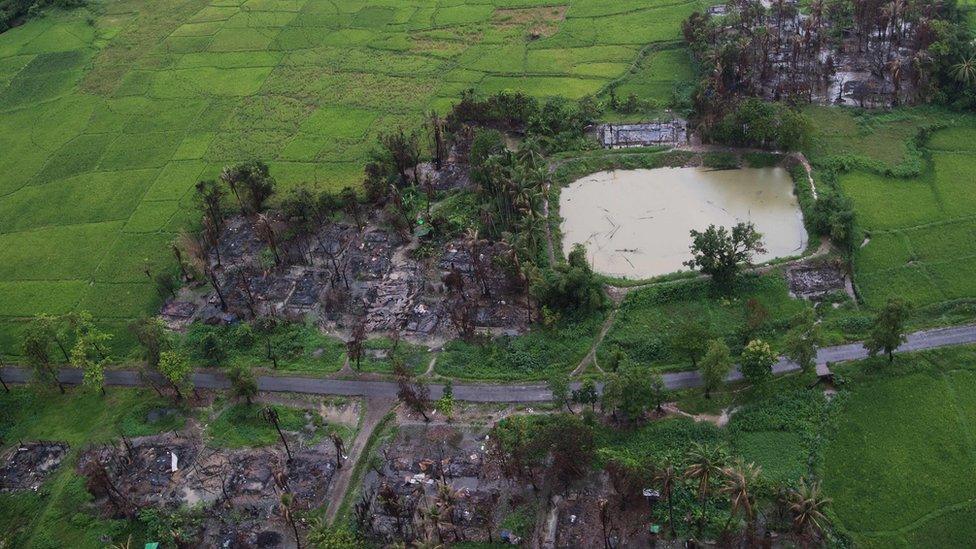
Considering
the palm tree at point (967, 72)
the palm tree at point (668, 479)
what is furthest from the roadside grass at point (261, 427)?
the palm tree at point (967, 72)

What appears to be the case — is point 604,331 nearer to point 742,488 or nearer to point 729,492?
point 729,492

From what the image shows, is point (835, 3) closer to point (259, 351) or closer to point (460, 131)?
point (460, 131)

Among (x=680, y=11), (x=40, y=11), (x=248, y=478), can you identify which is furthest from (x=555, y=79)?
(x=40, y=11)

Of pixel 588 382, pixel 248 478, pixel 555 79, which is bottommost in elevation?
pixel 248 478

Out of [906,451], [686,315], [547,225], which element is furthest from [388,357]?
[906,451]

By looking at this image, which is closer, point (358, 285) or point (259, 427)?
point (259, 427)

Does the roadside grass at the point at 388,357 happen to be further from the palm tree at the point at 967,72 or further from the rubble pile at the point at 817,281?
the palm tree at the point at 967,72

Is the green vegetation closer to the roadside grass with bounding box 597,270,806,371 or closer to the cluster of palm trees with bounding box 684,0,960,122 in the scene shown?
the roadside grass with bounding box 597,270,806,371
